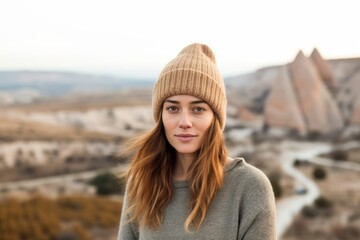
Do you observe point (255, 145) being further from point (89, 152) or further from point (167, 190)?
point (167, 190)

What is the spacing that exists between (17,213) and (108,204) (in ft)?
9.73

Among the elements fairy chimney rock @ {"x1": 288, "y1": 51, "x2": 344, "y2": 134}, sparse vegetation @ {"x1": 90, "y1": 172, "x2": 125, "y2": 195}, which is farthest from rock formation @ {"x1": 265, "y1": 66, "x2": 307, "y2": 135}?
sparse vegetation @ {"x1": 90, "y1": 172, "x2": 125, "y2": 195}

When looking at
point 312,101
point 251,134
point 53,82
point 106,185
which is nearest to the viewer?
point 106,185

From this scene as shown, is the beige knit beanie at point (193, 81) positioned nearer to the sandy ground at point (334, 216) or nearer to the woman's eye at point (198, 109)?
the woman's eye at point (198, 109)

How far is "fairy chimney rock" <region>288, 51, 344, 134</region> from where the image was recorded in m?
36.4

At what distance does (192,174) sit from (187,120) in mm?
231

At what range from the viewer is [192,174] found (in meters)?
1.90

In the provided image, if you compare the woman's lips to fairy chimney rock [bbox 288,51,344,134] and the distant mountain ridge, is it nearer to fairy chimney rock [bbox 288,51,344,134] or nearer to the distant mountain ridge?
fairy chimney rock [bbox 288,51,344,134]

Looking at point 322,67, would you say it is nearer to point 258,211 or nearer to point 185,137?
point 185,137

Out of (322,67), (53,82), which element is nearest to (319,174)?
(322,67)

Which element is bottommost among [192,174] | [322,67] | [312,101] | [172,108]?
[312,101]

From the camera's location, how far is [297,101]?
37.3 m

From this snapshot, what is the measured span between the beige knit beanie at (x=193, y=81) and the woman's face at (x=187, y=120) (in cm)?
3

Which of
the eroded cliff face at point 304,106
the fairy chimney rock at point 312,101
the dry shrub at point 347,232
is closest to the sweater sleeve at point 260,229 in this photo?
the dry shrub at point 347,232
